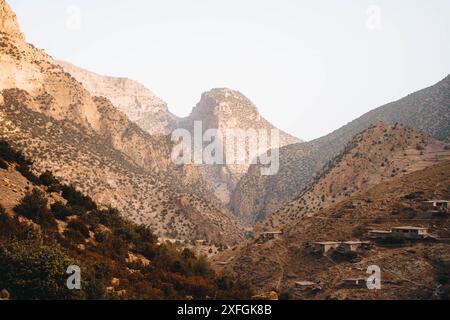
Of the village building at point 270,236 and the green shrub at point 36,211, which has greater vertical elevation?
the green shrub at point 36,211

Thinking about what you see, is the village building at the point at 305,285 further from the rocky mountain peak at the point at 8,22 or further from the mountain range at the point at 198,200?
the rocky mountain peak at the point at 8,22

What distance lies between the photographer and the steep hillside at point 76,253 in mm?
31047

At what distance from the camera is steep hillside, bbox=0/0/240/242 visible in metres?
112

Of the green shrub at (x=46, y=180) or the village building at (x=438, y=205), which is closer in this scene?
the green shrub at (x=46, y=180)

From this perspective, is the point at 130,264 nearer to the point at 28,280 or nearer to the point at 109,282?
the point at 109,282

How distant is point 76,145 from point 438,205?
2901 inches

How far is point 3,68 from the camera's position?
122 metres

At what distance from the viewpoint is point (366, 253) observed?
2768 inches

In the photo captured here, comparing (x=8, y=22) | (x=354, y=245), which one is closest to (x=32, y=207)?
(x=354, y=245)

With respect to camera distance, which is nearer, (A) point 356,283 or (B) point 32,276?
(B) point 32,276

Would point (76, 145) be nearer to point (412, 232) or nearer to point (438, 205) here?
point (438, 205)

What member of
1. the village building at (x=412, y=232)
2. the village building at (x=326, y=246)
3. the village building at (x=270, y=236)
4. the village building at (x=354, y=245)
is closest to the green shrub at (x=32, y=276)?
→ the village building at (x=354, y=245)

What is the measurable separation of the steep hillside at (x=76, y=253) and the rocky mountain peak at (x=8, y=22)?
292 ft

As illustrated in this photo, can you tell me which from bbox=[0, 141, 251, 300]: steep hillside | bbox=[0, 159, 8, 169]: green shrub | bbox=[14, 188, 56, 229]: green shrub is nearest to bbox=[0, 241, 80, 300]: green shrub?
bbox=[0, 141, 251, 300]: steep hillside
